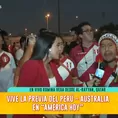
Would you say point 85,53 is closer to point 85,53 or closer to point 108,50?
point 85,53

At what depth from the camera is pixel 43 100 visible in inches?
183

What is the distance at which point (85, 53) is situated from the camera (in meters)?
6.48

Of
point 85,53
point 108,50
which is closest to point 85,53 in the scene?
point 85,53

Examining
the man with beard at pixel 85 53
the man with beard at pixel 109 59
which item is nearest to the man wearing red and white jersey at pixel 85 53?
the man with beard at pixel 85 53

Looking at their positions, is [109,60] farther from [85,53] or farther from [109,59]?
[85,53]

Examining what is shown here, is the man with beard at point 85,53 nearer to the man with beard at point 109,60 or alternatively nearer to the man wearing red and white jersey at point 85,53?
the man wearing red and white jersey at point 85,53

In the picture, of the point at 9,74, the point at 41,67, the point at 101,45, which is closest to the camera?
the point at 41,67

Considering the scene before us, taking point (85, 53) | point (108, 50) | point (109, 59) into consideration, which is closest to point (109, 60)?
point (109, 59)

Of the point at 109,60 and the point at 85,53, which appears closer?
the point at 109,60

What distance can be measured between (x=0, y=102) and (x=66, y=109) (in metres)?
0.71

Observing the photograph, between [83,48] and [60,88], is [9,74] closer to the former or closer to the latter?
[83,48]

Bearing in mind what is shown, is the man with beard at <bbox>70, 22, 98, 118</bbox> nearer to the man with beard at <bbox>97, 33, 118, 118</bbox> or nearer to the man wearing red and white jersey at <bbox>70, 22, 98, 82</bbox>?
the man wearing red and white jersey at <bbox>70, 22, 98, 82</bbox>

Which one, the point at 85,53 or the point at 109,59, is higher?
the point at 109,59

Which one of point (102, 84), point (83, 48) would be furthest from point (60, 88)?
point (83, 48)
